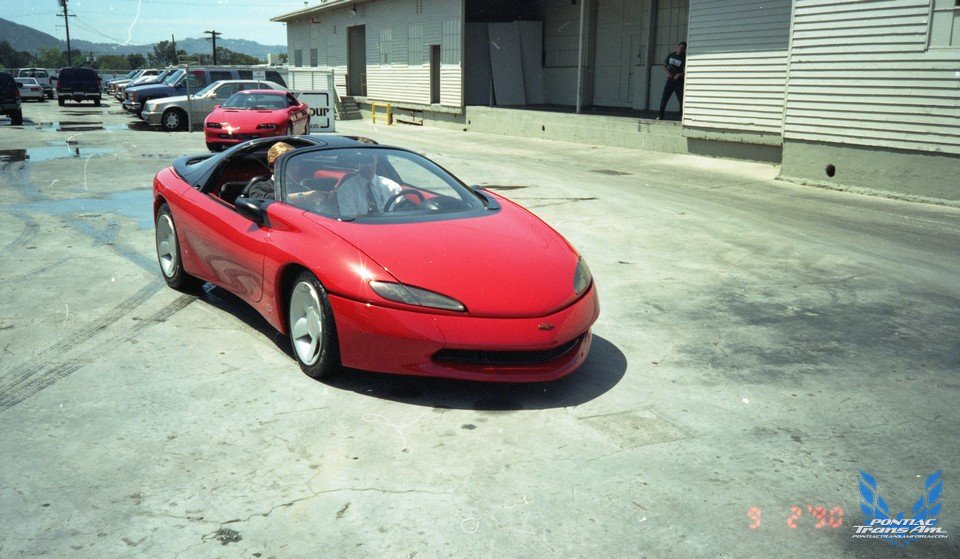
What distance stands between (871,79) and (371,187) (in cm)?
989

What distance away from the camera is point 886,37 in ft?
39.9

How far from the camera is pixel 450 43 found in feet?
94.5

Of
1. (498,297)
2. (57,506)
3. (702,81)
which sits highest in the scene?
(702,81)

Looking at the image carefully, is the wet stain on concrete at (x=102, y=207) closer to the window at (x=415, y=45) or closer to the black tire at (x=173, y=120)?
the black tire at (x=173, y=120)

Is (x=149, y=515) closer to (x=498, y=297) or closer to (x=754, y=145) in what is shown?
(x=498, y=297)

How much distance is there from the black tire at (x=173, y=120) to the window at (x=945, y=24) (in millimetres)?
21032

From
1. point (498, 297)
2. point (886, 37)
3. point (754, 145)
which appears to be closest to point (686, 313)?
point (498, 297)

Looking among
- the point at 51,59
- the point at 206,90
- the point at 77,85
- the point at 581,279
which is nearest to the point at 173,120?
the point at 206,90

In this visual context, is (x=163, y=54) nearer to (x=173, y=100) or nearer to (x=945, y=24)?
(x=173, y=100)

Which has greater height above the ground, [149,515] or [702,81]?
[702,81]

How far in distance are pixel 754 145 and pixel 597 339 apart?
40.3 feet

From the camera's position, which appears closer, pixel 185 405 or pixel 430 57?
pixel 185 405

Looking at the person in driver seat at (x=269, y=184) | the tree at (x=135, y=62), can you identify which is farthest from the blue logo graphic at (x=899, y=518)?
the tree at (x=135, y=62)

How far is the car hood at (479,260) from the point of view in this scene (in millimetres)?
4434
